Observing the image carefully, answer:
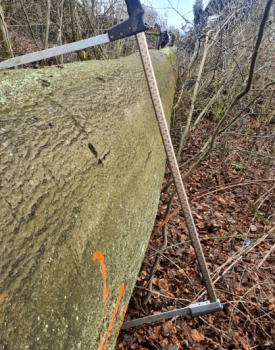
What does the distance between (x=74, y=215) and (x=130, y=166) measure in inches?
23.5

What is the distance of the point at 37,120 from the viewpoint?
3.38 ft

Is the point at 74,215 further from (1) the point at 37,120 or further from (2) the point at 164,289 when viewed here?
(2) the point at 164,289

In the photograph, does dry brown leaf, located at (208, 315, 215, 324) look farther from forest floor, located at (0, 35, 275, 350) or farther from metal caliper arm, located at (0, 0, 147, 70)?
metal caliper arm, located at (0, 0, 147, 70)

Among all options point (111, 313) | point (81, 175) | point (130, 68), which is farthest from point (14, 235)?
point (130, 68)

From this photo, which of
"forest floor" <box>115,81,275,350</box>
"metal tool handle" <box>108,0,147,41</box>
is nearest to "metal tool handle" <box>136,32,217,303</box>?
"metal tool handle" <box>108,0,147,41</box>

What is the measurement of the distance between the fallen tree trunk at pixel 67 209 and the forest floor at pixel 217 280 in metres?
0.58

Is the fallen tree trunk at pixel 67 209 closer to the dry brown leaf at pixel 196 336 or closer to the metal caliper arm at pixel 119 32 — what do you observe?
the metal caliper arm at pixel 119 32

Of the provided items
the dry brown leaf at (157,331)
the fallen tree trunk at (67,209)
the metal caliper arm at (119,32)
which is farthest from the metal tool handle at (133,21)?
the dry brown leaf at (157,331)

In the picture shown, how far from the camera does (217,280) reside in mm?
2148

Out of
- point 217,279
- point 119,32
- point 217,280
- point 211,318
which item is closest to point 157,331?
point 211,318

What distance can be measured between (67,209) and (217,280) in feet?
6.09

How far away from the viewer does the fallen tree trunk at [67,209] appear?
2.34ft

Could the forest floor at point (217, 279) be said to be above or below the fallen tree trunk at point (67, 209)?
below

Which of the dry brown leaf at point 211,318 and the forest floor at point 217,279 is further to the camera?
the dry brown leaf at point 211,318
